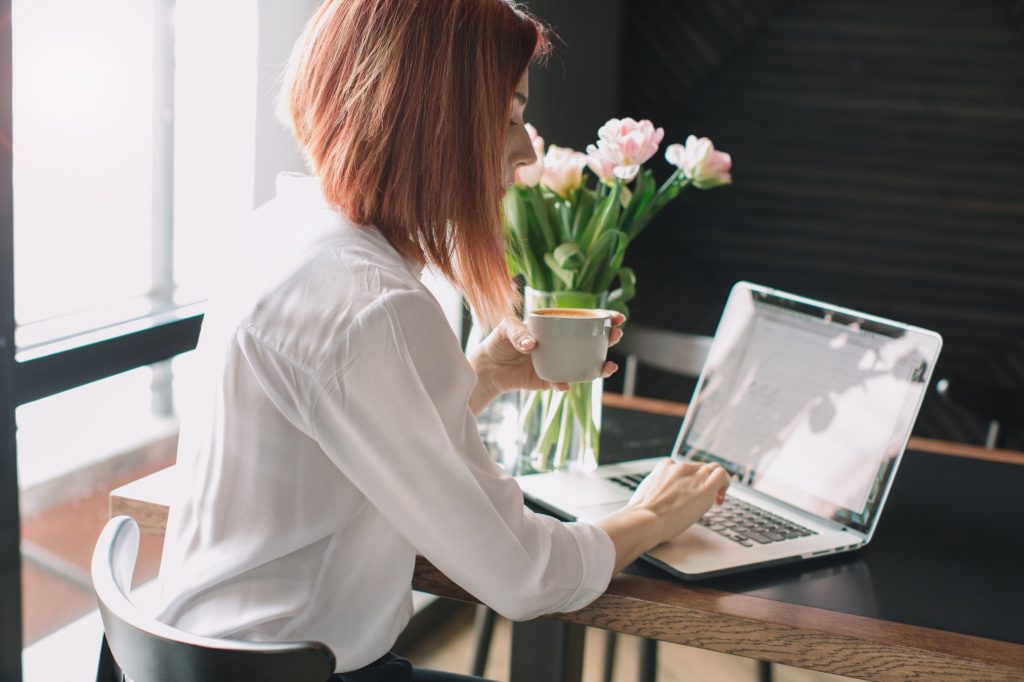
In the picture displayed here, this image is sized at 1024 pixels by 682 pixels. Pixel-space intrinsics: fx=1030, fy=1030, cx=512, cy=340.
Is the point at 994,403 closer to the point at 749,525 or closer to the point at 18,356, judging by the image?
the point at 749,525

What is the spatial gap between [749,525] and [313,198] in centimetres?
71

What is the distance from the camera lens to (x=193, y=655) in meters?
0.89

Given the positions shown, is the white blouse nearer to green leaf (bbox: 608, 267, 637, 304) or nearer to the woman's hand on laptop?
the woman's hand on laptop

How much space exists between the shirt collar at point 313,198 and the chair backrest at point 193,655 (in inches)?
16.2

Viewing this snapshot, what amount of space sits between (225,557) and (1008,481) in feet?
4.06

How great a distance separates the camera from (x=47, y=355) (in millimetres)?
1497

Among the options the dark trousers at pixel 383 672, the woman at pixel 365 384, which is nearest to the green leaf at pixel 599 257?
the woman at pixel 365 384

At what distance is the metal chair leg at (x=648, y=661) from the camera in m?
2.09

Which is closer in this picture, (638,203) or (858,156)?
(638,203)

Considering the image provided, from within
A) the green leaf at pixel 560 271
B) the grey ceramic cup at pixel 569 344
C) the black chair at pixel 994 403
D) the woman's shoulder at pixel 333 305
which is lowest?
the black chair at pixel 994 403

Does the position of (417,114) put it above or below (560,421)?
above

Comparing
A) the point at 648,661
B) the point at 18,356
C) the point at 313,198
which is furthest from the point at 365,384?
the point at 648,661

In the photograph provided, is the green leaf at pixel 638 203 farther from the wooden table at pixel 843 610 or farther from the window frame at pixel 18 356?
the window frame at pixel 18 356

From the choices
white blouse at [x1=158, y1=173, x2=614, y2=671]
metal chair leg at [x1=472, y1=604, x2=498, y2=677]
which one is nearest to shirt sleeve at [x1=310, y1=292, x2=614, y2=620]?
white blouse at [x1=158, y1=173, x2=614, y2=671]
